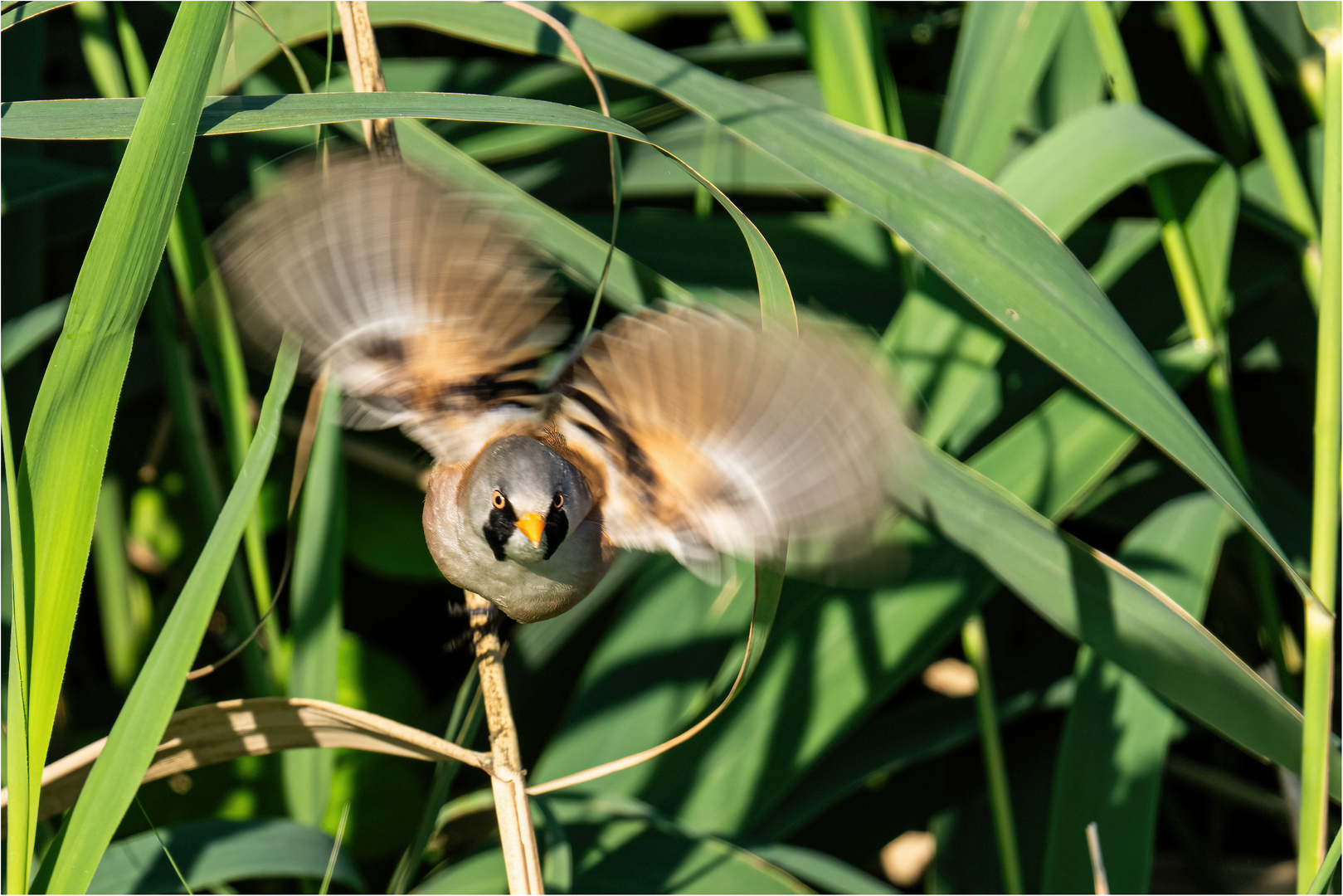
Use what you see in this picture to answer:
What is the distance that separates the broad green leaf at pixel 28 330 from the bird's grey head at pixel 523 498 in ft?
1.73

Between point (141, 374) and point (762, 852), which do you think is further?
point (141, 374)

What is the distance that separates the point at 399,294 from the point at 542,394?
11 centimetres

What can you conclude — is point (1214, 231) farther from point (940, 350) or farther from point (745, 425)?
point (745, 425)

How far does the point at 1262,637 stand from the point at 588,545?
3.19 ft

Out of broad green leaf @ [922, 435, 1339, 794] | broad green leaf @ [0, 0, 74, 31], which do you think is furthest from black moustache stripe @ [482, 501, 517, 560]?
broad green leaf @ [0, 0, 74, 31]

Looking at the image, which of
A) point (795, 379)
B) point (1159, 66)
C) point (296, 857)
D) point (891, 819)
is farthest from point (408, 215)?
point (1159, 66)

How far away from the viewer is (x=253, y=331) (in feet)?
1.96

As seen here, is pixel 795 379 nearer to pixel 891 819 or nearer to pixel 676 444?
pixel 676 444

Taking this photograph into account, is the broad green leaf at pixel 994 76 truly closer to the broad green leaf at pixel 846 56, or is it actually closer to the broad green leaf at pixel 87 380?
the broad green leaf at pixel 846 56

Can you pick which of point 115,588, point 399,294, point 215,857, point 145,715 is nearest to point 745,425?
point 399,294

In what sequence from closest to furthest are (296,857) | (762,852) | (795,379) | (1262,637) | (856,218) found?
(795,379), (296,857), (762,852), (856,218), (1262,637)

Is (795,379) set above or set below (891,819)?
above

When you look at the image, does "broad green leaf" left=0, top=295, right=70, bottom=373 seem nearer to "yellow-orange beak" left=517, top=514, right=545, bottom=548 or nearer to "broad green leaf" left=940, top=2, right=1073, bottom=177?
"yellow-orange beak" left=517, top=514, right=545, bottom=548

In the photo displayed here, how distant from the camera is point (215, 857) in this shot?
29.3 inches
